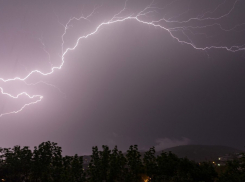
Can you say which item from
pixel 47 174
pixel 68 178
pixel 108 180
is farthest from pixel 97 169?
pixel 47 174

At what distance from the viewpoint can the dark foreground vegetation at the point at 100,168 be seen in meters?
17.9

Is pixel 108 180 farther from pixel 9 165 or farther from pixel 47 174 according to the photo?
pixel 9 165

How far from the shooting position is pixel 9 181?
19.8 metres

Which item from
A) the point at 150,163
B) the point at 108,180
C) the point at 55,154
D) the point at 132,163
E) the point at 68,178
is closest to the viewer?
the point at 68,178

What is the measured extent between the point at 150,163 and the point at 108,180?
216 inches

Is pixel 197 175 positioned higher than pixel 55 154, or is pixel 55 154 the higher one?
pixel 55 154

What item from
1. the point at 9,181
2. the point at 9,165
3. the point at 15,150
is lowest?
the point at 9,181

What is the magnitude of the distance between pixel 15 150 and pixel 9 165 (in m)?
2.02

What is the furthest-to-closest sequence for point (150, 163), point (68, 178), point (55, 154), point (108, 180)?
point (55, 154) < point (150, 163) < point (108, 180) < point (68, 178)

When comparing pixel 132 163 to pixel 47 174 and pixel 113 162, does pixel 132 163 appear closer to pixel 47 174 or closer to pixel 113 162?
pixel 113 162

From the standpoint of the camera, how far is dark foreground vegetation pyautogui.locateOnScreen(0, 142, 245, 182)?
1791 cm

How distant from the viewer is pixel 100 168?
1842 cm

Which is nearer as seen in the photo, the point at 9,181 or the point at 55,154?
the point at 9,181

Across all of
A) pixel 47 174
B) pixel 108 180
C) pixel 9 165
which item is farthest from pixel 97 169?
pixel 9 165
